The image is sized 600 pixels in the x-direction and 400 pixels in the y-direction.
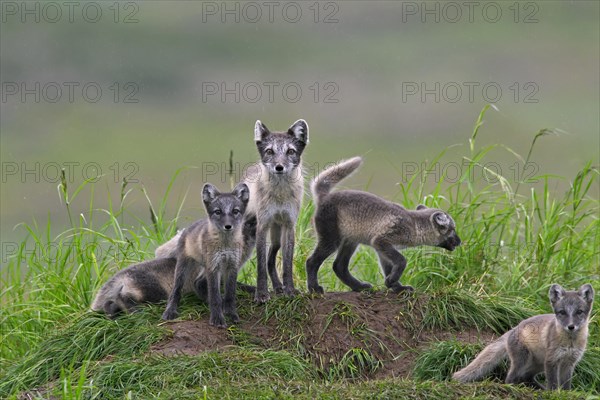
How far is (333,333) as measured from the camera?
310 inches

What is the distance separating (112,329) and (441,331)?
8.76ft

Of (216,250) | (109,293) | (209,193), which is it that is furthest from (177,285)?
(209,193)

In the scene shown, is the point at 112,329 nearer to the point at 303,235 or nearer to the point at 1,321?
the point at 1,321

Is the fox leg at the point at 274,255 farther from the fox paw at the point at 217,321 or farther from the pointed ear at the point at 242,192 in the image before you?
the fox paw at the point at 217,321

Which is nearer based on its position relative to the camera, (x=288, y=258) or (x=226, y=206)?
(x=226, y=206)

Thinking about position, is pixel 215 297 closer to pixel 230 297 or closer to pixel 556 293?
pixel 230 297

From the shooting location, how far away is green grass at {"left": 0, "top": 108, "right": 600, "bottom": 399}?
6824 millimetres

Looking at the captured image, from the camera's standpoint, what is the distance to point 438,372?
7543 millimetres

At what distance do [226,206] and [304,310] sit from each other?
112 cm

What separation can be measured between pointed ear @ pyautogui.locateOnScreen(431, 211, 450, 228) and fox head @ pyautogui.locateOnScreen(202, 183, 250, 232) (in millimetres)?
1655

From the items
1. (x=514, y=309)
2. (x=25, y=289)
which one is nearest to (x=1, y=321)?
(x=25, y=289)

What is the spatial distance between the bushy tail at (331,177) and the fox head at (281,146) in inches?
20.3

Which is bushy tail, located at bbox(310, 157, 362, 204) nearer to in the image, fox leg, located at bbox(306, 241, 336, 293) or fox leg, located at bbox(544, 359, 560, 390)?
fox leg, located at bbox(306, 241, 336, 293)

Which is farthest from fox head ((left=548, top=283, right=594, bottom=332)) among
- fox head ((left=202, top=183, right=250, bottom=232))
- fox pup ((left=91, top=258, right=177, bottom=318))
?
fox pup ((left=91, top=258, right=177, bottom=318))
